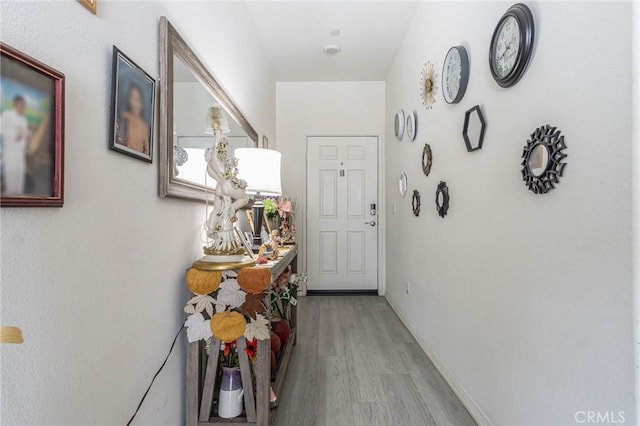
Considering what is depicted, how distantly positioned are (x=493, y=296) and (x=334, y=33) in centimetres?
260

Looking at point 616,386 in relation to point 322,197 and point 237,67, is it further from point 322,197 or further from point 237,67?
point 322,197

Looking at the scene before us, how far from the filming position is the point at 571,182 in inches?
39.6

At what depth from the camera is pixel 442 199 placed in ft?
6.80

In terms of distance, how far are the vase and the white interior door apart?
8.97 ft

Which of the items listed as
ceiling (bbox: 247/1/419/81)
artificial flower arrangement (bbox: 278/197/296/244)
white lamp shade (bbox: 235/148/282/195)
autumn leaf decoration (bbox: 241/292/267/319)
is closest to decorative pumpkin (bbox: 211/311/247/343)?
autumn leaf decoration (bbox: 241/292/267/319)

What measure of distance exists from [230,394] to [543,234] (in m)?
1.37

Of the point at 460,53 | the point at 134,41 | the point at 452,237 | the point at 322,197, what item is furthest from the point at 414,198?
the point at 134,41

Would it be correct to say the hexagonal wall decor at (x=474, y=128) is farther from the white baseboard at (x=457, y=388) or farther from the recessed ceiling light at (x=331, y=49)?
the recessed ceiling light at (x=331, y=49)

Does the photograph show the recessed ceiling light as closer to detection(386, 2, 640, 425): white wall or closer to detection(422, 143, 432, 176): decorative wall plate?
detection(386, 2, 640, 425): white wall

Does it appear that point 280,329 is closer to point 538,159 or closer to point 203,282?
point 203,282

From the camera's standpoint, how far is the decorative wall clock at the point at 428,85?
2289 millimetres

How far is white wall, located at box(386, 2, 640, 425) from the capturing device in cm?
86

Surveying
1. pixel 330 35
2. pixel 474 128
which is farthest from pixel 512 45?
pixel 330 35

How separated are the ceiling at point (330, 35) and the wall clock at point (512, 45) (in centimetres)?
147
